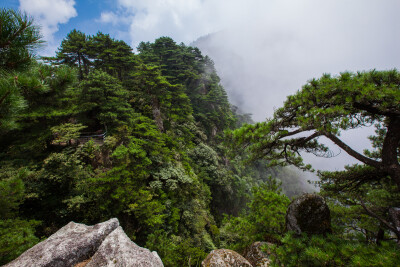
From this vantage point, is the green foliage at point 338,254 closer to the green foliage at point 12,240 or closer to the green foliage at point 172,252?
the green foliage at point 172,252

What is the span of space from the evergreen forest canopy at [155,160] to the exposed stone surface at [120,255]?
2.04 m

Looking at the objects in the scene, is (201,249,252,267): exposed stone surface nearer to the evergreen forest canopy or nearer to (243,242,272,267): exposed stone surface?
(243,242,272,267): exposed stone surface

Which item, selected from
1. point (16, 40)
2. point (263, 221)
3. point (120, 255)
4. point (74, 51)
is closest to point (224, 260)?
point (263, 221)

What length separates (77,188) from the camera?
21.2 feet

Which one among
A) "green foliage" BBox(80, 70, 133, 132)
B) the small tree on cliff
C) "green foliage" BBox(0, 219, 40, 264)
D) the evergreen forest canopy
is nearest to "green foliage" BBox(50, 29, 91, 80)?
the evergreen forest canopy

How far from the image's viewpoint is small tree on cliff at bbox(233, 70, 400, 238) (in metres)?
2.71

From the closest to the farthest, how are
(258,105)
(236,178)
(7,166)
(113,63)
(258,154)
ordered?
1. (258,154)
2. (7,166)
3. (113,63)
4. (236,178)
5. (258,105)

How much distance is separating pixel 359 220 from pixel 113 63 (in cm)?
1937

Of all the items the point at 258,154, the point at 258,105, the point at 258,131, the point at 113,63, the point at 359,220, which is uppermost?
the point at 258,105

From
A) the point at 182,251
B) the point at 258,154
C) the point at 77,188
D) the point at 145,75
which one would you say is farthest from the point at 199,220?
the point at 145,75

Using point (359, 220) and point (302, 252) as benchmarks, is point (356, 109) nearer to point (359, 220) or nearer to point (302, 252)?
point (302, 252)

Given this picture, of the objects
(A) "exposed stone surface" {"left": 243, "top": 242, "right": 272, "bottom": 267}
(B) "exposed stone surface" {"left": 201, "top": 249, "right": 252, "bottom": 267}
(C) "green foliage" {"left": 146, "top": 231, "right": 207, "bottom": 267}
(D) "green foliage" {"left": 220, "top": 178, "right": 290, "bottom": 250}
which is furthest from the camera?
(D) "green foliage" {"left": 220, "top": 178, "right": 290, "bottom": 250}

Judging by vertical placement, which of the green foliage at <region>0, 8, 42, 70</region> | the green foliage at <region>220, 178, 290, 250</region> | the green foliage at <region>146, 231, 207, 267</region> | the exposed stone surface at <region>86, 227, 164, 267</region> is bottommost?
the green foliage at <region>146, 231, 207, 267</region>

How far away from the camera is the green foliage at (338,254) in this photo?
6.88ft
